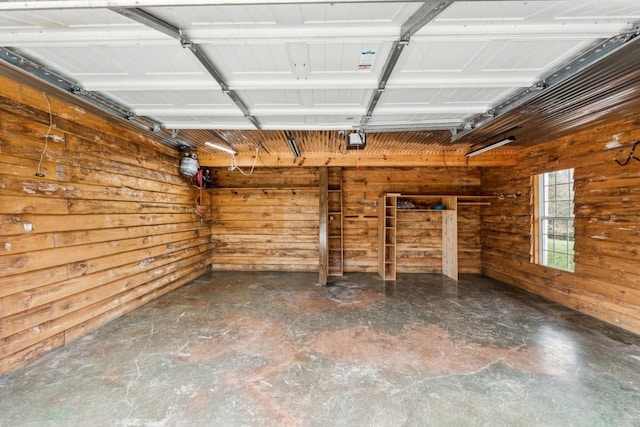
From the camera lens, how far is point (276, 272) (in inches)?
239

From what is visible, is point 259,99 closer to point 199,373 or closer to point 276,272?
point 199,373

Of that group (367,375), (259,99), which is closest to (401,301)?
(367,375)

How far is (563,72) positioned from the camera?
206cm

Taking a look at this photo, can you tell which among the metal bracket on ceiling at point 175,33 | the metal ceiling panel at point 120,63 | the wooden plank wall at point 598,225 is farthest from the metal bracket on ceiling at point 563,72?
the metal ceiling panel at point 120,63

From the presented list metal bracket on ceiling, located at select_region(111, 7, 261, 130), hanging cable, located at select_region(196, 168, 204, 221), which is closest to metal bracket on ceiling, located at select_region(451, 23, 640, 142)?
metal bracket on ceiling, located at select_region(111, 7, 261, 130)

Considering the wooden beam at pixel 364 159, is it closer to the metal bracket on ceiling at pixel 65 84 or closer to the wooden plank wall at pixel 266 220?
the wooden plank wall at pixel 266 220

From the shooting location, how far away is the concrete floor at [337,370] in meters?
1.84

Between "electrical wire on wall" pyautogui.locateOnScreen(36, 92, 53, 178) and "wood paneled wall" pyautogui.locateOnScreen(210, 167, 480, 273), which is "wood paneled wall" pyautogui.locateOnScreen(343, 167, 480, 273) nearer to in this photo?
"wood paneled wall" pyautogui.locateOnScreen(210, 167, 480, 273)

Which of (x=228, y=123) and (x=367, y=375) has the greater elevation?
(x=228, y=123)

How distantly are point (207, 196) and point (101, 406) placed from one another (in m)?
4.70

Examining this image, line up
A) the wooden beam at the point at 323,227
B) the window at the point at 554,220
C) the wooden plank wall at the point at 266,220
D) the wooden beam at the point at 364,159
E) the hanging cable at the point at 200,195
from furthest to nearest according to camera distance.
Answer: the wooden plank wall at the point at 266,220
the hanging cable at the point at 200,195
the wooden beam at the point at 323,227
the wooden beam at the point at 364,159
the window at the point at 554,220

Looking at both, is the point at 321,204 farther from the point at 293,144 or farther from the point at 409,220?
the point at 409,220

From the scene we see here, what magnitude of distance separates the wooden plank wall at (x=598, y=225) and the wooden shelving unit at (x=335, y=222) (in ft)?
11.6

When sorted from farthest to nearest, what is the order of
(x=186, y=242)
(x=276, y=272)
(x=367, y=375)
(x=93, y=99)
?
(x=276, y=272)
(x=186, y=242)
(x=93, y=99)
(x=367, y=375)
